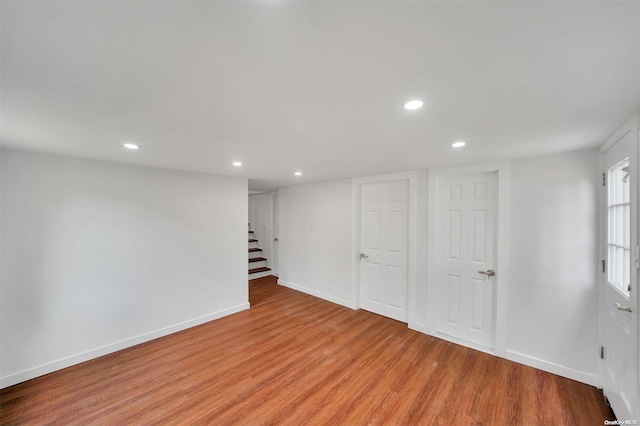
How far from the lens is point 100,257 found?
2693 mm

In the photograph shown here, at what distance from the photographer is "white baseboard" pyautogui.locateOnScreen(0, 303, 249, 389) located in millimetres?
2236

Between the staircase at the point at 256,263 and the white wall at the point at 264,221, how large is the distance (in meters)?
0.12

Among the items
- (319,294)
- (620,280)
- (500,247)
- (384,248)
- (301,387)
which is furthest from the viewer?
(319,294)

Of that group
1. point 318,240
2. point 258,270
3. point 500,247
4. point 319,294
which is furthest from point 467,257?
point 258,270

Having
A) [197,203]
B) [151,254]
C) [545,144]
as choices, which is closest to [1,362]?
[151,254]

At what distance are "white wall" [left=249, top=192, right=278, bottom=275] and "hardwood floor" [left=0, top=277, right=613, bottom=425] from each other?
3244 millimetres

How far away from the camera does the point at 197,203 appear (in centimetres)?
347

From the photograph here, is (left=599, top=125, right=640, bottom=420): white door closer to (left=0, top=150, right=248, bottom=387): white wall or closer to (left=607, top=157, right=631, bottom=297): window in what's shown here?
(left=607, top=157, right=631, bottom=297): window

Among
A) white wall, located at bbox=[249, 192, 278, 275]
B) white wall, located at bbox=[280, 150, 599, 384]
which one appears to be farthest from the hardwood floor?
white wall, located at bbox=[249, 192, 278, 275]

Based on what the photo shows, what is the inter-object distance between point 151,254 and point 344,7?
3.47 meters

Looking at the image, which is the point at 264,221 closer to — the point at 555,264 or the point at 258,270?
the point at 258,270

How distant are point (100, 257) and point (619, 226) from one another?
494 centimetres

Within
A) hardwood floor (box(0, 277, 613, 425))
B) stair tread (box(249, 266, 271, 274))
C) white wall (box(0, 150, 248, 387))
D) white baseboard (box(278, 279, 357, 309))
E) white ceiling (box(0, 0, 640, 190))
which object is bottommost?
hardwood floor (box(0, 277, 613, 425))

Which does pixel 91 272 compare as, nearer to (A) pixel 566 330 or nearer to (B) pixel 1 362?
(B) pixel 1 362
